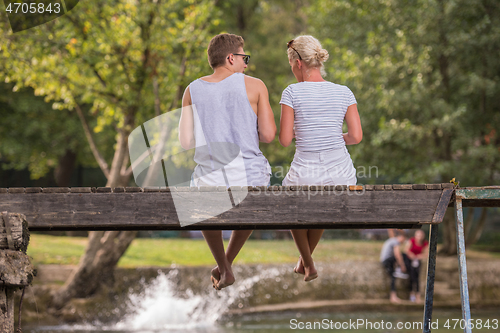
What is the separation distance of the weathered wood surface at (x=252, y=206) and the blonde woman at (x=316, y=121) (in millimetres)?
530

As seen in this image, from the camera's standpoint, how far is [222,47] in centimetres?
334

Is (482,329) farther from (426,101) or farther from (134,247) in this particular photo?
(134,247)

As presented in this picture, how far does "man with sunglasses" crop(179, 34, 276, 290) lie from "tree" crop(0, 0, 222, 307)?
665 centimetres

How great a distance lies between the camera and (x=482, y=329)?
924 cm

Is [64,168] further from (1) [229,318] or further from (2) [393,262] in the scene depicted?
(2) [393,262]

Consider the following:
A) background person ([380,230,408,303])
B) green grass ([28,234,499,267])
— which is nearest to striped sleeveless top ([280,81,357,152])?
background person ([380,230,408,303])

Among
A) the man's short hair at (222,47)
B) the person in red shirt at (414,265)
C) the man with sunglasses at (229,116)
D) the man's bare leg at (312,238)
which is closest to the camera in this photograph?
the man with sunglasses at (229,116)

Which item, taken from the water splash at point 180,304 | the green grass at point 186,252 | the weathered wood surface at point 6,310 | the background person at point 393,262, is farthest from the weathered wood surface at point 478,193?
the green grass at point 186,252

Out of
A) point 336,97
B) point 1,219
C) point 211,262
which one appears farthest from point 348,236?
point 1,219

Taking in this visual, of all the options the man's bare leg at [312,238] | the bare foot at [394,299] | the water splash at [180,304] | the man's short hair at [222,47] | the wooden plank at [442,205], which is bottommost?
the bare foot at [394,299]

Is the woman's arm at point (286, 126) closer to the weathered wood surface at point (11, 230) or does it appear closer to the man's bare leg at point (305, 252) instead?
the man's bare leg at point (305, 252)

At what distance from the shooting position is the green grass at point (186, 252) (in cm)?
1218

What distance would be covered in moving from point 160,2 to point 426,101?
5.82 metres

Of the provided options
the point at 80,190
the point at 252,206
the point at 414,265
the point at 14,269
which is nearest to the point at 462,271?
the point at 252,206
